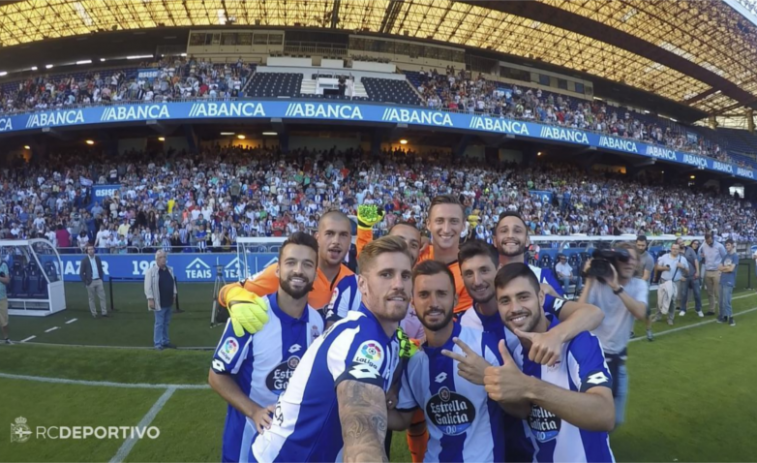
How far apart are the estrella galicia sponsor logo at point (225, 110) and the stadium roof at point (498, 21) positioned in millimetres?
9483

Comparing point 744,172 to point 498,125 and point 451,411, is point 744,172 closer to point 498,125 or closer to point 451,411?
point 498,125

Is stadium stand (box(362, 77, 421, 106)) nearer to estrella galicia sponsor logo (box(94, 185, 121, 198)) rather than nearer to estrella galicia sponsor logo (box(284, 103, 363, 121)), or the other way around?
estrella galicia sponsor logo (box(284, 103, 363, 121))

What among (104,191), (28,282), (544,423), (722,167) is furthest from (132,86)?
(722,167)

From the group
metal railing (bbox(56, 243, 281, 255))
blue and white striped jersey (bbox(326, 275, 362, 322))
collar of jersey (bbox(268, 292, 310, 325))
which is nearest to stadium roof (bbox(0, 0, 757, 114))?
metal railing (bbox(56, 243, 281, 255))

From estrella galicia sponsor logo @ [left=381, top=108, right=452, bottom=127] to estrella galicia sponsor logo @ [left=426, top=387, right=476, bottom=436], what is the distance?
19.8m

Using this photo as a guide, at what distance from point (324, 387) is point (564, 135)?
2625cm

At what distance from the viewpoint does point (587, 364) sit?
200 centimetres

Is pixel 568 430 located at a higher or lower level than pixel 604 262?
lower

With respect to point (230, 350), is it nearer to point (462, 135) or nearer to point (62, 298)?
point (62, 298)

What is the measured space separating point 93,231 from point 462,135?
66.1 feet

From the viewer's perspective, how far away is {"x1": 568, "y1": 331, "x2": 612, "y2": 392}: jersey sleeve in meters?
1.91

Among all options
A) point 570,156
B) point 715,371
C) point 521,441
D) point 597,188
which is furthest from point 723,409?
point 570,156

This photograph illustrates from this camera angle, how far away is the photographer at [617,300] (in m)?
3.54

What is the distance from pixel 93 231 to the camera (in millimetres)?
17250
